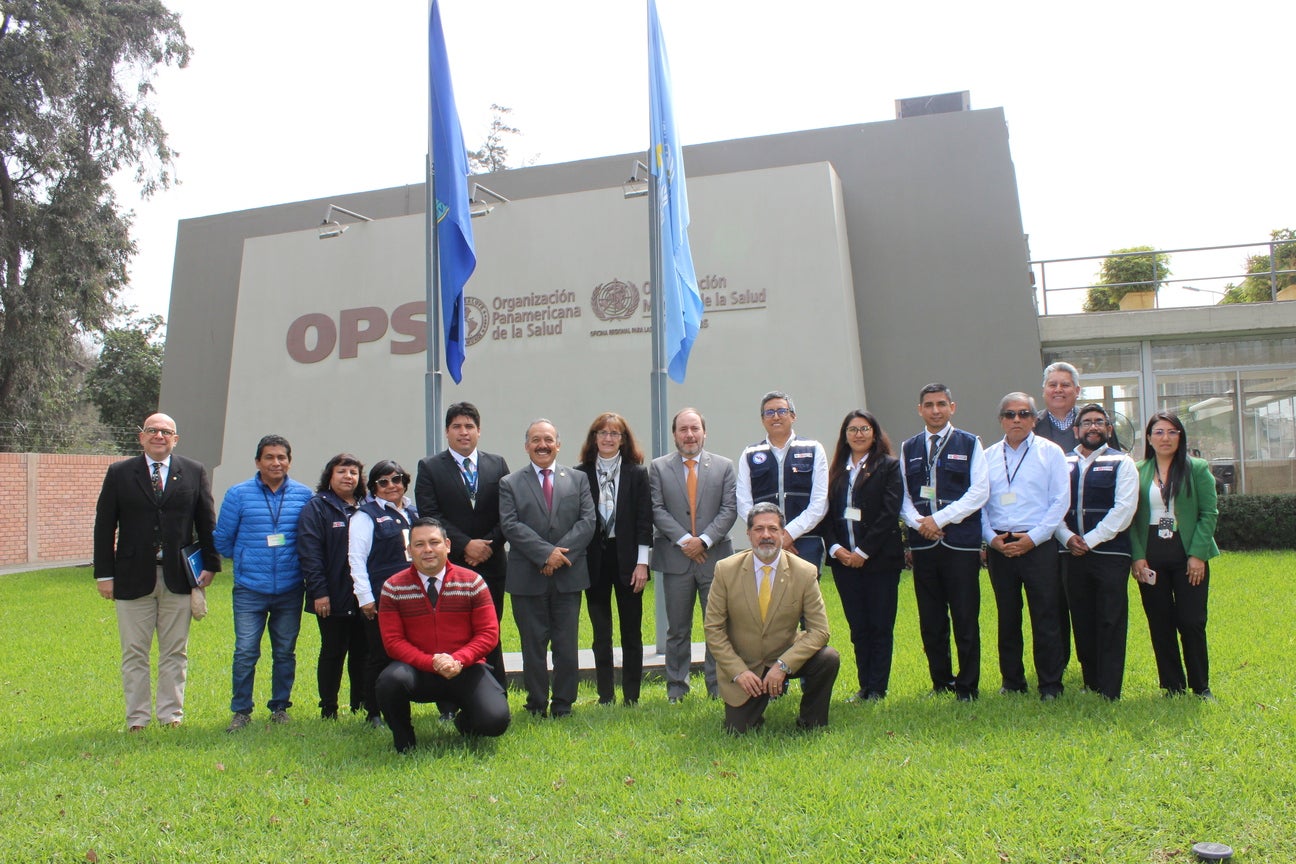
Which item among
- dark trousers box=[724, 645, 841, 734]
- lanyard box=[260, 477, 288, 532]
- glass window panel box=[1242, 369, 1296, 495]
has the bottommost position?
dark trousers box=[724, 645, 841, 734]

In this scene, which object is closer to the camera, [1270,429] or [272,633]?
[272,633]

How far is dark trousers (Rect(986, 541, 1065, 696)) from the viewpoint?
593 centimetres

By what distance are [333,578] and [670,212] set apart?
428cm

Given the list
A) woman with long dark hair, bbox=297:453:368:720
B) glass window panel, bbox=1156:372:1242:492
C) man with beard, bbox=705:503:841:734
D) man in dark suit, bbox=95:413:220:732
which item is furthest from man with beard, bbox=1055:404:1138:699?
glass window panel, bbox=1156:372:1242:492

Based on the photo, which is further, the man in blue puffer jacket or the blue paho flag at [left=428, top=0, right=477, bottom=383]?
the blue paho flag at [left=428, top=0, right=477, bottom=383]

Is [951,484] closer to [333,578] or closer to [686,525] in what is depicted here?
[686,525]

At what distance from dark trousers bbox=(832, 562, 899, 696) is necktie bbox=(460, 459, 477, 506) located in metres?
2.41

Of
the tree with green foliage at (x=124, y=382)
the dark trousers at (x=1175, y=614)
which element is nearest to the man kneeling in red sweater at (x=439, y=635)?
the dark trousers at (x=1175, y=614)

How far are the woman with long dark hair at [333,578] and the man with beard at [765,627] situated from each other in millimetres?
2325

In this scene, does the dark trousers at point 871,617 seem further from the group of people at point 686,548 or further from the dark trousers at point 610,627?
the dark trousers at point 610,627

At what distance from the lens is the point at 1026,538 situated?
19.3ft

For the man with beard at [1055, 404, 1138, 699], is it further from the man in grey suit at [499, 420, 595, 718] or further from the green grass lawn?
the man in grey suit at [499, 420, 595, 718]

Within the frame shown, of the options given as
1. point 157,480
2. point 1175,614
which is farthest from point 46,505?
point 1175,614

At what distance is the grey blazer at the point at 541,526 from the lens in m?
6.23
